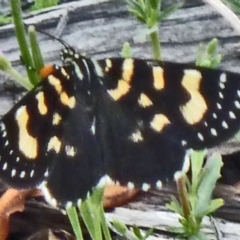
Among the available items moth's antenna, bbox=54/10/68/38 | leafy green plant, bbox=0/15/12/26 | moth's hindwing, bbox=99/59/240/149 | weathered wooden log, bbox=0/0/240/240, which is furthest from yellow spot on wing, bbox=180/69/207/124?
leafy green plant, bbox=0/15/12/26

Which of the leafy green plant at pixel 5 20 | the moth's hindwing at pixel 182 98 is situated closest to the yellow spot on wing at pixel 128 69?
the moth's hindwing at pixel 182 98

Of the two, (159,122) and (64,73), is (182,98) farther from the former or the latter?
(64,73)

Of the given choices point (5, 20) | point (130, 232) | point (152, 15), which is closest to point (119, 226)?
point (130, 232)

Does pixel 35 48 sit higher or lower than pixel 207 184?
higher

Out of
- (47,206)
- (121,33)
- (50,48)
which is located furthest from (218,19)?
(47,206)

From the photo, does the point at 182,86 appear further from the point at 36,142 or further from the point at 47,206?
the point at 47,206

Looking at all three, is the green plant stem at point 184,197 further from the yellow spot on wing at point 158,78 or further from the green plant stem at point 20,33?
the green plant stem at point 20,33
